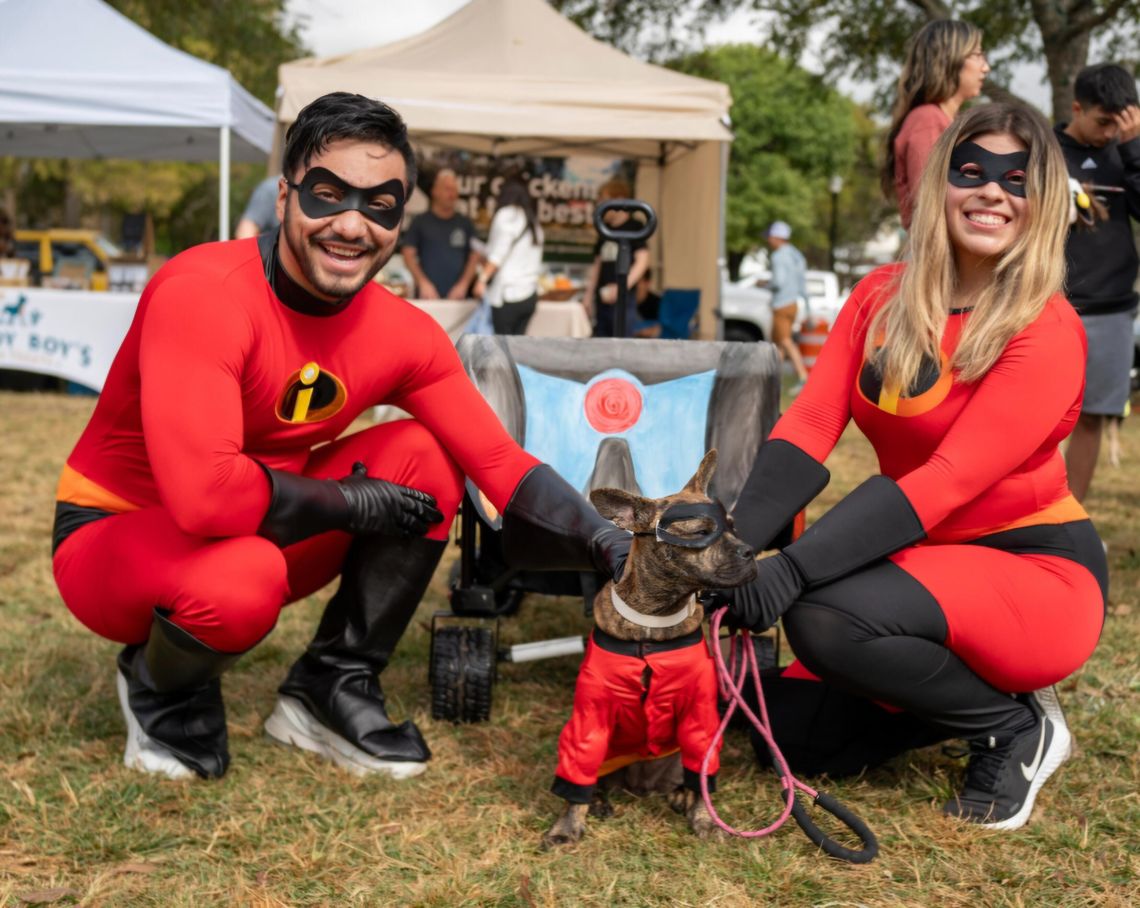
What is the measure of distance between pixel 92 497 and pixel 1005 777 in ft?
7.11

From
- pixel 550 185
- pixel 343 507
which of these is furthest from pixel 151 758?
pixel 550 185

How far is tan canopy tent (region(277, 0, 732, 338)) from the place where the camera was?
8195 millimetres

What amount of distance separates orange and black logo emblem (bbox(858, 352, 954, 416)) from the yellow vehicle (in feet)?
29.4

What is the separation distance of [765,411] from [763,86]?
4494 centimetres

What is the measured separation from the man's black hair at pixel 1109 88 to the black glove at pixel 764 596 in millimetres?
2610

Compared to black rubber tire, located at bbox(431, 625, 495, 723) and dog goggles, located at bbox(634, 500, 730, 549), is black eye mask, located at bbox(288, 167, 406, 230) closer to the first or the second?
dog goggles, located at bbox(634, 500, 730, 549)

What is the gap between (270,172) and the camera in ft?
28.4

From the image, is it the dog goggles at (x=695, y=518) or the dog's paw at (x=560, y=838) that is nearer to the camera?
the dog goggles at (x=695, y=518)

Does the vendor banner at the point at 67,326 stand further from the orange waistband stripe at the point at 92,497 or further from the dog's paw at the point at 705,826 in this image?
the dog's paw at the point at 705,826

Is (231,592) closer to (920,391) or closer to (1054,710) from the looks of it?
(920,391)

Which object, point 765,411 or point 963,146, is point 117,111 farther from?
point 963,146

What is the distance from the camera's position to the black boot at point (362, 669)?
288 centimetres

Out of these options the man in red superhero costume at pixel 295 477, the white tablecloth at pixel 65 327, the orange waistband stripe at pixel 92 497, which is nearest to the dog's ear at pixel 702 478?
the man in red superhero costume at pixel 295 477

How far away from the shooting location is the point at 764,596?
237 centimetres
